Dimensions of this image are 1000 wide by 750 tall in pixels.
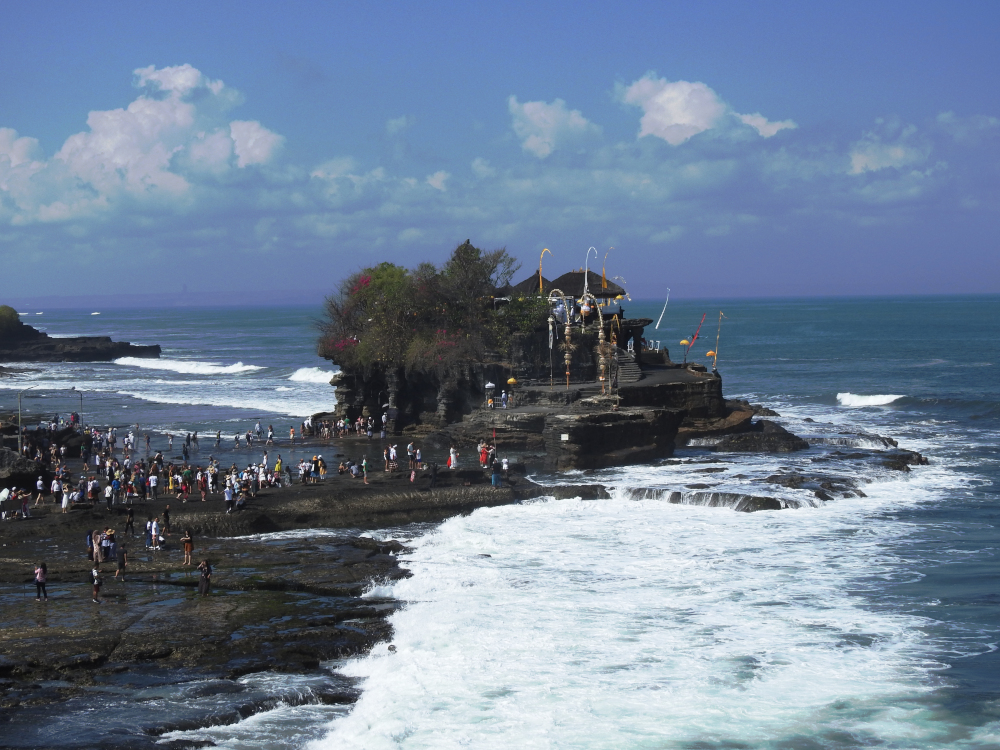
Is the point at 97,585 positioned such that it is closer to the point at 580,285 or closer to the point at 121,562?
the point at 121,562

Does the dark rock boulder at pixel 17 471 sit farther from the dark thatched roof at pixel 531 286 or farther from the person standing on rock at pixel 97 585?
the dark thatched roof at pixel 531 286

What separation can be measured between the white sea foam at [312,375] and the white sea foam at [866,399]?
37.2 meters

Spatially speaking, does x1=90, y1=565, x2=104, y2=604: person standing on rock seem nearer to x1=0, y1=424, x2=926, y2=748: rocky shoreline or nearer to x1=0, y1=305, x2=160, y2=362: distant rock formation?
x1=0, y1=424, x2=926, y2=748: rocky shoreline

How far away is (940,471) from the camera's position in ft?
125

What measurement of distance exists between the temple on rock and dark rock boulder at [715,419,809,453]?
6.62 feet

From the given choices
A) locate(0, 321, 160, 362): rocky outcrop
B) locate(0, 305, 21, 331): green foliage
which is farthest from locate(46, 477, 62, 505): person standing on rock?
locate(0, 305, 21, 331): green foliage

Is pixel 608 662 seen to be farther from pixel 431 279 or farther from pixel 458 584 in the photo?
pixel 431 279

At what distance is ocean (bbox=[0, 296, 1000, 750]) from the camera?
55.4 feet

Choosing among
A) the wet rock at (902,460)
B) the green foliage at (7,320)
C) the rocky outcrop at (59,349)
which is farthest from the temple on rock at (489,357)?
the green foliage at (7,320)

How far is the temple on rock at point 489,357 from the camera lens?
44281 millimetres

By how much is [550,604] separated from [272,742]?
26.9 ft

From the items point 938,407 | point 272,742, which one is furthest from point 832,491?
point 938,407

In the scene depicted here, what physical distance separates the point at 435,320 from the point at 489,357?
417 cm

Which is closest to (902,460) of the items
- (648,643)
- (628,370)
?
(628,370)
